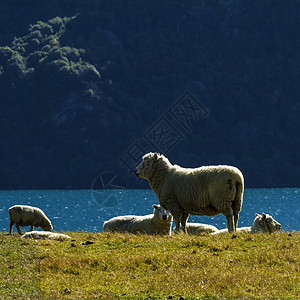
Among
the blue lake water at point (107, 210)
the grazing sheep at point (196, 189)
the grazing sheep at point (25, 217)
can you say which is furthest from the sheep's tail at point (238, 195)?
the blue lake water at point (107, 210)

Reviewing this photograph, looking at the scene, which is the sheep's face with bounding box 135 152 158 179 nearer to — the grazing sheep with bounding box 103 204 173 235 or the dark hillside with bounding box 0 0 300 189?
the grazing sheep with bounding box 103 204 173 235

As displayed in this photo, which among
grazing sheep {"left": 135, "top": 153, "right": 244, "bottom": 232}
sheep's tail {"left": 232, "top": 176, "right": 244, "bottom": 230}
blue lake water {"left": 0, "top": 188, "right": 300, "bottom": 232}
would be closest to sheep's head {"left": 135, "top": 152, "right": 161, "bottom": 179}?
grazing sheep {"left": 135, "top": 153, "right": 244, "bottom": 232}

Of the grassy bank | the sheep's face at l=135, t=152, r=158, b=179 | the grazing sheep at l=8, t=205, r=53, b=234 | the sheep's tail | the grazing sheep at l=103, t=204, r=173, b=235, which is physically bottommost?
the grazing sheep at l=8, t=205, r=53, b=234

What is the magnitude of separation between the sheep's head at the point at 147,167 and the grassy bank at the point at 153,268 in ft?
15.1

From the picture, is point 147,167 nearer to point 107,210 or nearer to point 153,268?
point 153,268

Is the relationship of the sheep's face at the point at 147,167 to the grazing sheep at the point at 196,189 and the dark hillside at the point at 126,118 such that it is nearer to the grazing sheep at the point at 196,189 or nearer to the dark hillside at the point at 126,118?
the grazing sheep at the point at 196,189

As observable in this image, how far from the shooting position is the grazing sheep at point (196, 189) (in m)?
15.7

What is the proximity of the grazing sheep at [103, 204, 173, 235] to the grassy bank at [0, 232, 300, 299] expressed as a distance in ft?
11.8

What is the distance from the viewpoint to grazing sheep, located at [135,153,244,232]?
1570cm

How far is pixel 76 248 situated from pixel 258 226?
20.3ft

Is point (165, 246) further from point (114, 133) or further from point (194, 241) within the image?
point (114, 133)

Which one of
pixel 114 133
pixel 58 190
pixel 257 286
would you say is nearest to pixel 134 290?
pixel 257 286

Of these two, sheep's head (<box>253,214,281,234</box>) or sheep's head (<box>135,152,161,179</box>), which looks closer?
sheep's head (<box>253,214,281,234</box>)

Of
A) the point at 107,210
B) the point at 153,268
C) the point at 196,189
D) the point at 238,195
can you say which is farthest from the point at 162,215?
the point at 107,210
